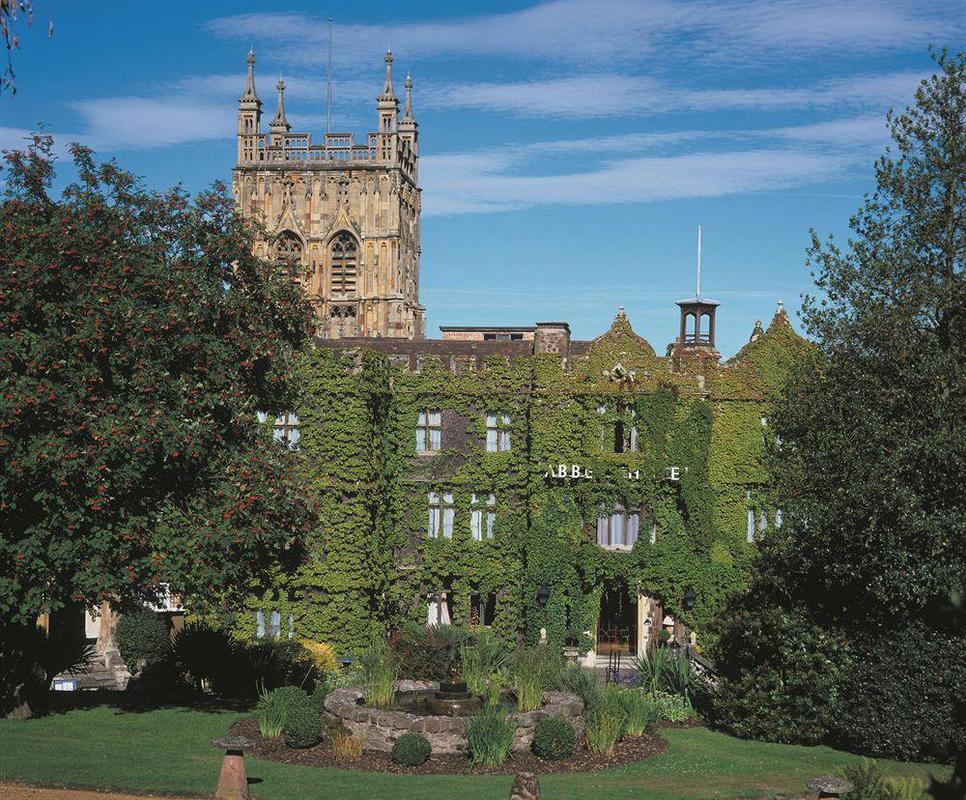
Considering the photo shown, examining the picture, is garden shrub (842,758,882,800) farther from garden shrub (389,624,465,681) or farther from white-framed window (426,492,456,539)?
white-framed window (426,492,456,539)

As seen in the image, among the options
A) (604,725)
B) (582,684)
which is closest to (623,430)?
(582,684)

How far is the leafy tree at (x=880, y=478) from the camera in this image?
1065 inches

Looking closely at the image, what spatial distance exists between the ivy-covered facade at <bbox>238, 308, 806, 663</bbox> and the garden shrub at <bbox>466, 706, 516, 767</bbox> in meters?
18.4

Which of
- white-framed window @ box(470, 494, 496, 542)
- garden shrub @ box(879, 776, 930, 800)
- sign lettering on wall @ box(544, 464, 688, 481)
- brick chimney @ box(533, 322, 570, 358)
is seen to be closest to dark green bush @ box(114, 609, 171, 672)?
white-framed window @ box(470, 494, 496, 542)

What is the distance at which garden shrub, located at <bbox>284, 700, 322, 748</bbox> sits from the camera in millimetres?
25188

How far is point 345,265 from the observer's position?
87.8 metres

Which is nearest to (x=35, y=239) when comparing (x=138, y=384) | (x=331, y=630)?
(x=138, y=384)

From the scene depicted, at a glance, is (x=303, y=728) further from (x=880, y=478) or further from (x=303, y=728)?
(x=880, y=478)

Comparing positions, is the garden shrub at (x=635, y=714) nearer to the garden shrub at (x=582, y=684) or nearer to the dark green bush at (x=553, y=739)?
the garden shrub at (x=582, y=684)

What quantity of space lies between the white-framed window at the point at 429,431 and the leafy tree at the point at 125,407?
16736mm

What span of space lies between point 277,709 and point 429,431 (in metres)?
19.7

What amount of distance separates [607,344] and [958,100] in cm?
1707

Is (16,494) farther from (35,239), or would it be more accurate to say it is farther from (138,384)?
(35,239)

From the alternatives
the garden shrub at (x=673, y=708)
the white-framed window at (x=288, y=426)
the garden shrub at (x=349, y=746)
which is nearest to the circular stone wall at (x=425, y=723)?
the garden shrub at (x=349, y=746)
